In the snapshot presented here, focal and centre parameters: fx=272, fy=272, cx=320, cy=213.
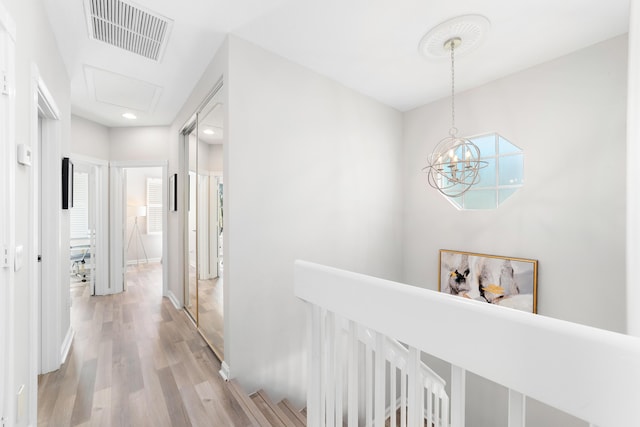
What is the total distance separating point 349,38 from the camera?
207cm

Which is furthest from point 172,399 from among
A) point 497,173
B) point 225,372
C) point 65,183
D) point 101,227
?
point 497,173

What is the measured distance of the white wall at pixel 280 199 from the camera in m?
1.99

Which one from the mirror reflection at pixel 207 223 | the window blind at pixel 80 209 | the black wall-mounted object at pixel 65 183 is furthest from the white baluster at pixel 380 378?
the window blind at pixel 80 209

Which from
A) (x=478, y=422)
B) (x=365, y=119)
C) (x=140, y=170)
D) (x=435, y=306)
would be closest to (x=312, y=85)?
(x=365, y=119)

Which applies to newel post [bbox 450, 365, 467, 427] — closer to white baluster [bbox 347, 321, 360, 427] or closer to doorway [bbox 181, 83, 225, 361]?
white baluster [bbox 347, 321, 360, 427]

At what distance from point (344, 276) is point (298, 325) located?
1801mm

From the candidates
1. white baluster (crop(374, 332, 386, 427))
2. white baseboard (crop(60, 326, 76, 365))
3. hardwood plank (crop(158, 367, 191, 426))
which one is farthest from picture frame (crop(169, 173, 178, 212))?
white baluster (crop(374, 332, 386, 427))

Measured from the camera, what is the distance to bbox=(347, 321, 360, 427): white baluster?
0.73 meters

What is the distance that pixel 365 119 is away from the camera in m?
3.00

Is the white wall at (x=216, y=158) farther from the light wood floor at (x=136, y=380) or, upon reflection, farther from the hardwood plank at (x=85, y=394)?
the hardwood plank at (x=85, y=394)

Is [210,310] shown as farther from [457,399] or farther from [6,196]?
[457,399]

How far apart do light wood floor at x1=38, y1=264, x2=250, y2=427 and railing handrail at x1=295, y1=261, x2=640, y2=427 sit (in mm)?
1598

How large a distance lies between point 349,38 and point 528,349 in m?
2.27

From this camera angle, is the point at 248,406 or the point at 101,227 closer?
the point at 248,406
